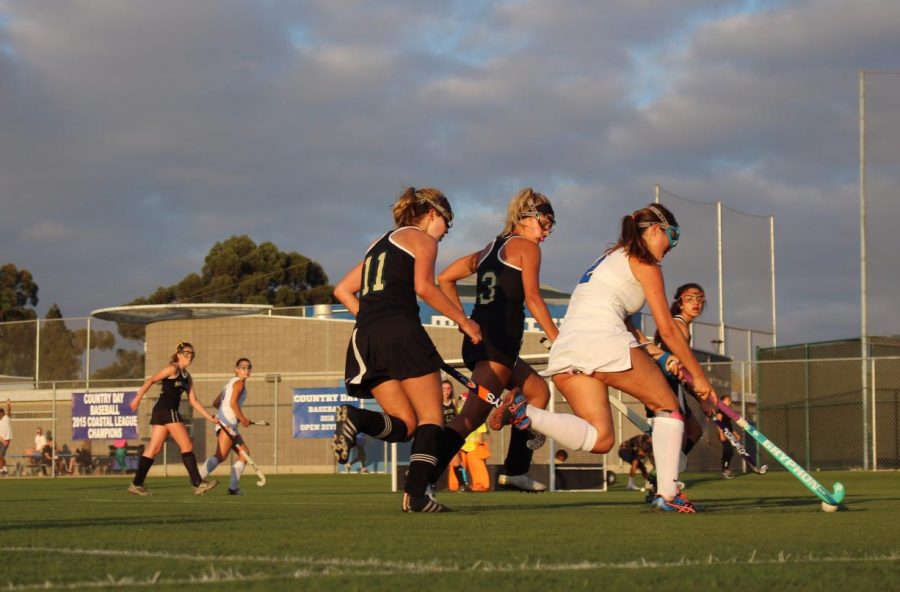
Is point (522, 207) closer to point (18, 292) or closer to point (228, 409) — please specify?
point (228, 409)

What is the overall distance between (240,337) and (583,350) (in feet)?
117

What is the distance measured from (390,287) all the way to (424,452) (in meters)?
1.02

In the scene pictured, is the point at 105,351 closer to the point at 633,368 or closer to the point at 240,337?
the point at 240,337

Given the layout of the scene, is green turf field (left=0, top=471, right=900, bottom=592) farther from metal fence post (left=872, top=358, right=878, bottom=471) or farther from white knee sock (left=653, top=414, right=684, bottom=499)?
metal fence post (left=872, top=358, right=878, bottom=471)

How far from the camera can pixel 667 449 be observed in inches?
316

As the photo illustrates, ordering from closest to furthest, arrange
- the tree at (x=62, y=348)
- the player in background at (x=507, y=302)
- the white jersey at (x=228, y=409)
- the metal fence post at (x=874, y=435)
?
1. the player in background at (x=507, y=302)
2. the white jersey at (x=228, y=409)
3. the metal fence post at (x=874, y=435)
4. the tree at (x=62, y=348)

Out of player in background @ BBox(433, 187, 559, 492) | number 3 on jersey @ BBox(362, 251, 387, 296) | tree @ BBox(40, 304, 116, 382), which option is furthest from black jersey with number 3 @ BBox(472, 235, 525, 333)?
tree @ BBox(40, 304, 116, 382)

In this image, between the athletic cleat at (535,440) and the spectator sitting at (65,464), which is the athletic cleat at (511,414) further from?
the spectator sitting at (65,464)

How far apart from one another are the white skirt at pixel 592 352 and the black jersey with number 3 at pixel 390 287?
2.97 ft

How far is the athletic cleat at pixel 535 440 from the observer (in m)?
8.36

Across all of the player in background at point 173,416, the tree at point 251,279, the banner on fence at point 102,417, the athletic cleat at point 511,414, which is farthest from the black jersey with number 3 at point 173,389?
the tree at point 251,279

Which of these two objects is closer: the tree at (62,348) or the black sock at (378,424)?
the black sock at (378,424)

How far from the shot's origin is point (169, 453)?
3803 centimetres

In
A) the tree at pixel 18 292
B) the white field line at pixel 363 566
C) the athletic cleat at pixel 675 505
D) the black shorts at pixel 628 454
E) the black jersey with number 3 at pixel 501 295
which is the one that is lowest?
the black shorts at pixel 628 454
